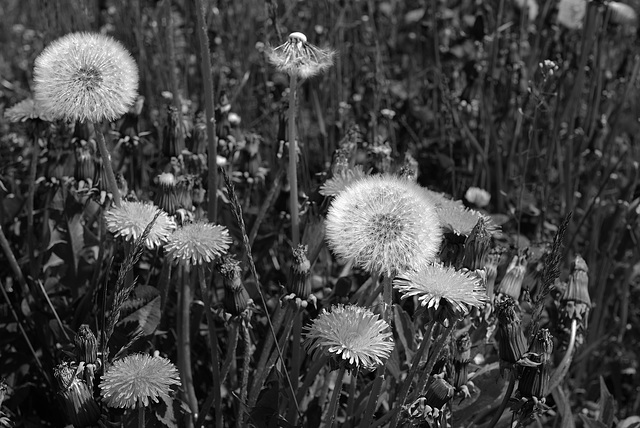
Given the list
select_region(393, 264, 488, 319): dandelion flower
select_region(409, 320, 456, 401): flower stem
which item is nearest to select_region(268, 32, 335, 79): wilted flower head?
select_region(393, 264, 488, 319): dandelion flower

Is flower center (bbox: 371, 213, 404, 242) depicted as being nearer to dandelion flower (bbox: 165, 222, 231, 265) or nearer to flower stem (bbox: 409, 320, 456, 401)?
flower stem (bbox: 409, 320, 456, 401)

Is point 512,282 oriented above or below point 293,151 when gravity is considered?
below

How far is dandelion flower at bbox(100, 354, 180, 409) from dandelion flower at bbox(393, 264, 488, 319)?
0.47 m

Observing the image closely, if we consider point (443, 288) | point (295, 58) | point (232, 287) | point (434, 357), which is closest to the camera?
point (443, 288)

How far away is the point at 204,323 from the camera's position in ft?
7.41

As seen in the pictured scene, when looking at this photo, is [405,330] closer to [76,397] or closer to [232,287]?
[232,287]

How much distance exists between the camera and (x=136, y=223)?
5.29 feet

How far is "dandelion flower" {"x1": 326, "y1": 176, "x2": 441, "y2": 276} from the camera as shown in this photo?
1.43 metres

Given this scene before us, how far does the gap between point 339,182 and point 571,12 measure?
2.21 metres

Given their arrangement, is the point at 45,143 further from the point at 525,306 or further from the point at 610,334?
the point at 610,334

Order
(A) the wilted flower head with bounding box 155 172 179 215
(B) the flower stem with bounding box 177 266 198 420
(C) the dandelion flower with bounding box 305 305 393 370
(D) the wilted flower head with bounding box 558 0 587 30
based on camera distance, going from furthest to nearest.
Answer: 1. (D) the wilted flower head with bounding box 558 0 587 30
2. (B) the flower stem with bounding box 177 266 198 420
3. (A) the wilted flower head with bounding box 155 172 179 215
4. (C) the dandelion flower with bounding box 305 305 393 370

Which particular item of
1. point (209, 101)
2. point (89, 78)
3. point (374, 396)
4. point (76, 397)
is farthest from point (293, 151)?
point (76, 397)

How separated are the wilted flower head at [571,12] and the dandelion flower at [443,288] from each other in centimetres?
242

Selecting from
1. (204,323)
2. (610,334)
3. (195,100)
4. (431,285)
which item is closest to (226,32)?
(195,100)
